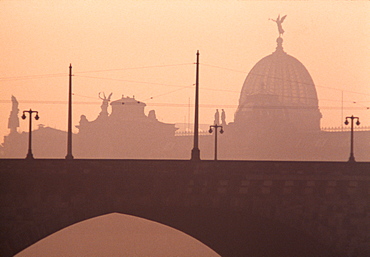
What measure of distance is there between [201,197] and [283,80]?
438ft

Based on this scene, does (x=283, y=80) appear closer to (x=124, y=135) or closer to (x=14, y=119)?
(x=124, y=135)

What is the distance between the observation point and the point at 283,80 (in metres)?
170

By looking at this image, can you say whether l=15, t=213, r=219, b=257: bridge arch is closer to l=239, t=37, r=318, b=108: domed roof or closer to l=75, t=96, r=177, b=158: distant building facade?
l=75, t=96, r=177, b=158: distant building facade

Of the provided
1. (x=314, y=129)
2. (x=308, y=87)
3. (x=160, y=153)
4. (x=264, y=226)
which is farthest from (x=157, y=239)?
(x=308, y=87)

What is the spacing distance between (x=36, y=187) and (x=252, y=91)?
134759mm

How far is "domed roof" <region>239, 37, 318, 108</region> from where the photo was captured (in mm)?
169875

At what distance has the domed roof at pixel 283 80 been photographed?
170m

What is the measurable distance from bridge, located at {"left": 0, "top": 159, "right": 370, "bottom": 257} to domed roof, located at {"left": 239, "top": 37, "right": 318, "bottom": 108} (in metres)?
127

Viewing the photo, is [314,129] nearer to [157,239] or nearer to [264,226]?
[157,239]

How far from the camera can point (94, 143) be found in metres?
153

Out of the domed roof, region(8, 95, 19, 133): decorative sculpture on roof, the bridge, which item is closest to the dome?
the domed roof

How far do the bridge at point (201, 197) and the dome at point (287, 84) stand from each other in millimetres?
125540

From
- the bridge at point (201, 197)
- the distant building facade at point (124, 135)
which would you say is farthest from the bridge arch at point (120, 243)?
the distant building facade at point (124, 135)

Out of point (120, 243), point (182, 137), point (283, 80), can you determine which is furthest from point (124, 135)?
point (120, 243)
